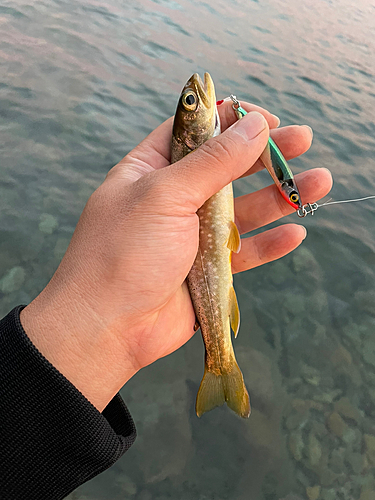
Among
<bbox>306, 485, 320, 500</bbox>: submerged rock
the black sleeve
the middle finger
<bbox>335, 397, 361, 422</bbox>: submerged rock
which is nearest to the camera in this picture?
the black sleeve

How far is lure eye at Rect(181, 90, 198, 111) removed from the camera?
305 cm

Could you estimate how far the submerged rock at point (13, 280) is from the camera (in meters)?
4.74

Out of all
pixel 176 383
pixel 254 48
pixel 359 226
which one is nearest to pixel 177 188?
pixel 176 383

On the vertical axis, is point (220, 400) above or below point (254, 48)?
below

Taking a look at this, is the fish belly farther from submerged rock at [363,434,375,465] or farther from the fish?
submerged rock at [363,434,375,465]

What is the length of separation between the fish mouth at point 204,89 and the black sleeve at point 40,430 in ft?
7.77

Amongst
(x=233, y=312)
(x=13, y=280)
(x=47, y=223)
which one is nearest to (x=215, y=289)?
(x=233, y=312)

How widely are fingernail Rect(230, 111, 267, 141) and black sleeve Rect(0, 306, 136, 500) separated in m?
2.15

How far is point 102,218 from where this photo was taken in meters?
2.84

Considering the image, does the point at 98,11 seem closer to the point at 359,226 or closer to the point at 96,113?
the point at 96,113

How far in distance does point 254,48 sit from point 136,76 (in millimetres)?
5410

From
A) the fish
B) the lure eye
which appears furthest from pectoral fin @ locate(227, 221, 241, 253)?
the lure eye

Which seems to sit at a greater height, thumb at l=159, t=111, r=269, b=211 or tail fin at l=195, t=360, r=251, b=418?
thumb at l=159, t=111, r=269, b=211

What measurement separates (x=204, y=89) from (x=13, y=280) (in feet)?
11.6
